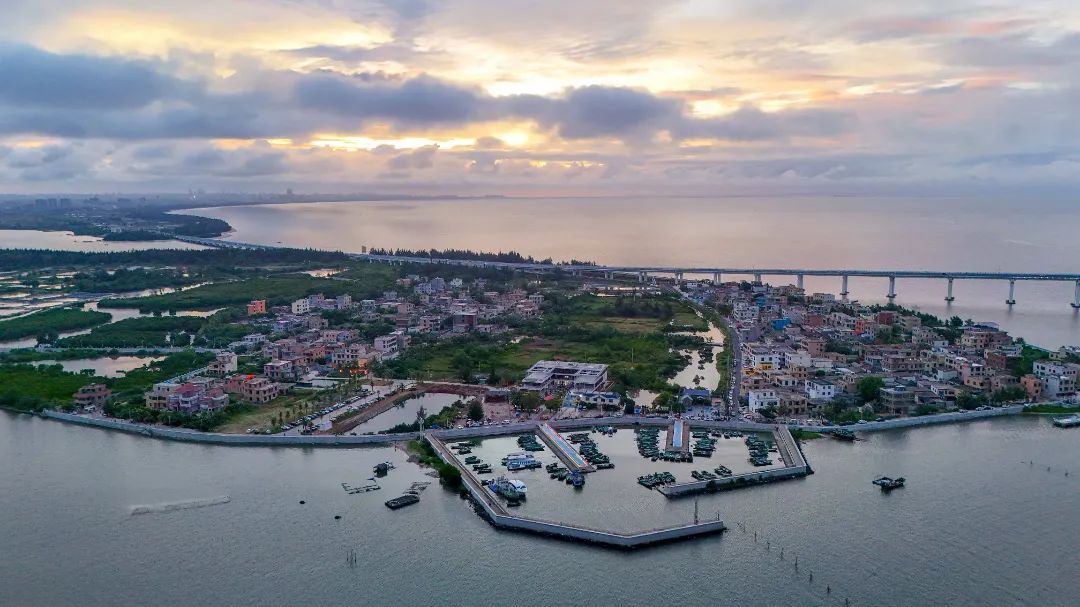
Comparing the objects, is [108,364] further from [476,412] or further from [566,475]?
[566,475]

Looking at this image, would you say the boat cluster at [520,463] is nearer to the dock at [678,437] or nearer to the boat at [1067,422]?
the dock at [678,437]

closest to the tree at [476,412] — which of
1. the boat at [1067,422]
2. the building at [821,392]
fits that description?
the building at [821,392]

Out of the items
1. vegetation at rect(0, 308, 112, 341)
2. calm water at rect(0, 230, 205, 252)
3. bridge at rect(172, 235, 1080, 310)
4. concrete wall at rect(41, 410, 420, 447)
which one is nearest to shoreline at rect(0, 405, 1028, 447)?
concrete wall at rect(41, 410, 420, 447)

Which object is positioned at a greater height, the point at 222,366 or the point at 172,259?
the point at 172,259

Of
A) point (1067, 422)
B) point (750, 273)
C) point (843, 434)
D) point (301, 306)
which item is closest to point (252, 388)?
point (843, 434)

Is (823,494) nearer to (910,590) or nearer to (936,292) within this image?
(910,590)

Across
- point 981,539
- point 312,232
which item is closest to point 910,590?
point 981,539
